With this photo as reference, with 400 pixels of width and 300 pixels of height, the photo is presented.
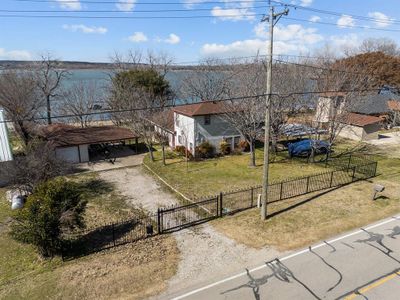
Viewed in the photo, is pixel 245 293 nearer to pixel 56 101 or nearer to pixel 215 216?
pixel 215 216

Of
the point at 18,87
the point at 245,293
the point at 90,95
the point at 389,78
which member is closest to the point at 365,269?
the point at 245,293

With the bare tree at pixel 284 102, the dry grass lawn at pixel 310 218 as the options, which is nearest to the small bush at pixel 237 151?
the bare tree at pixel 284 102

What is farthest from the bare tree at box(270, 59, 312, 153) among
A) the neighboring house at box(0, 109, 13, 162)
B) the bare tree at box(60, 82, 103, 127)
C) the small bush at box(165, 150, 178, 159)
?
the bare tree at box(60, 82, 103, 127)

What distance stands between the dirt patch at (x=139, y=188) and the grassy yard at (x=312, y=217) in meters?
4.88

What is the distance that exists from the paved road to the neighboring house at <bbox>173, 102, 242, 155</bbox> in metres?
17.2

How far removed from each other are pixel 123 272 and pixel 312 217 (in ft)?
31.3

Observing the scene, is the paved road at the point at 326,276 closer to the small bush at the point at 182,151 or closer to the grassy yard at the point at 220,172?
the grassy yard at the point at 220,172

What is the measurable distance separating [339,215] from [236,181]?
7756 millimetres

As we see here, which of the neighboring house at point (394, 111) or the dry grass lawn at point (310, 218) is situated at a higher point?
the neighboring house at point (394, 111)

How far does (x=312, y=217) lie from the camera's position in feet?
48.7

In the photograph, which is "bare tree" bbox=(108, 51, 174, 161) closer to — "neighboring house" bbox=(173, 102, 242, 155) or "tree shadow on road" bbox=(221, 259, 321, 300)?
"neighboring house" bbox=(173, 102, 242, 155)

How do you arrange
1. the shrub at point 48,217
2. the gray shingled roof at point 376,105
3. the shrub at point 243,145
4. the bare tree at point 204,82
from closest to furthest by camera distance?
the shrub at point 48,217, the shrub at point 243,145, the gray shingled roof at point 376,105, the bare tree at point 204,82

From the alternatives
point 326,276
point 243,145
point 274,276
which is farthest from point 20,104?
point 326,276

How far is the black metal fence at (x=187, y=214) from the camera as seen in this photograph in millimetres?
13188
